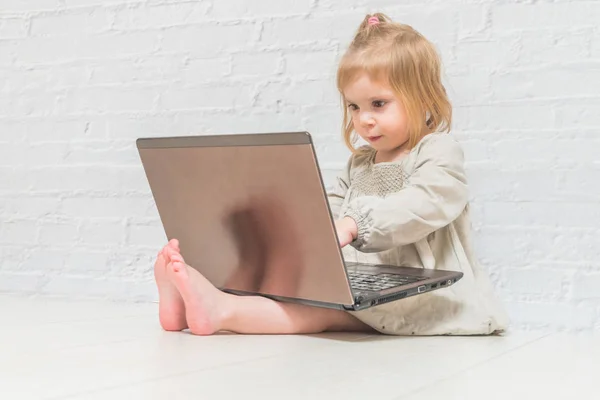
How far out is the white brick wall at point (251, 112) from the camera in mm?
1627

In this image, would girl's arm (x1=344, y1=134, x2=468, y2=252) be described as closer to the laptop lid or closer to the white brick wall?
the laptop lid

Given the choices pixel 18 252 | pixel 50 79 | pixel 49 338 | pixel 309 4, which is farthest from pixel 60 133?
pixel 49 338

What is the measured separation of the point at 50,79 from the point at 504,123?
3.60 ft

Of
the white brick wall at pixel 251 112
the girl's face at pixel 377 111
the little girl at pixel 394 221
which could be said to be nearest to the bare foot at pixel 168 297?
the little girl at pixel 394 221

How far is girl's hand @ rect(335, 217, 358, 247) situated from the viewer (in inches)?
53.4

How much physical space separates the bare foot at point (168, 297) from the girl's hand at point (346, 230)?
0.86 ft

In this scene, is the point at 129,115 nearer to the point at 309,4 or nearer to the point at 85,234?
the point at 85,234

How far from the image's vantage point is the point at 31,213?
215 centimetres

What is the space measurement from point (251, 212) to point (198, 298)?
158 millimetres

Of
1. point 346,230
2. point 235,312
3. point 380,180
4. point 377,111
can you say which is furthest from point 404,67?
point 235,312

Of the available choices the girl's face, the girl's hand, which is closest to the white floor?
the girl's hand

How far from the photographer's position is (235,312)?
55.7 inches

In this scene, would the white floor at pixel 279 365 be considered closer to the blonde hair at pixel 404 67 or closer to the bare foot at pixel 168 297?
the bare foot at pixel 168 297

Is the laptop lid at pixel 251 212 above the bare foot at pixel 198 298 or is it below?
above
